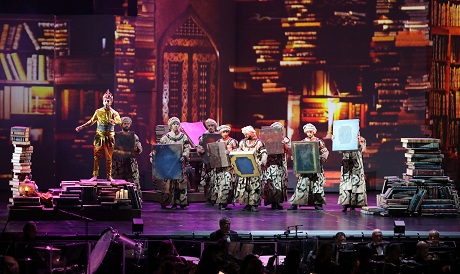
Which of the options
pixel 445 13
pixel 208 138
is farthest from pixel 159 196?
pixel 445 13

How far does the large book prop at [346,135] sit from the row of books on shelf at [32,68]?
18.9 ft

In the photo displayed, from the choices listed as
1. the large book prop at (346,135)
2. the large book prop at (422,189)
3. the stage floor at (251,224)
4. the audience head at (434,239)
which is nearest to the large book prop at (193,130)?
the stage floor at (251,224)

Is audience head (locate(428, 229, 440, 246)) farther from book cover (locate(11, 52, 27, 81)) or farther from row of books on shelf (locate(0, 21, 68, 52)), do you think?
book cover (locate(11, 52, 27, 81))

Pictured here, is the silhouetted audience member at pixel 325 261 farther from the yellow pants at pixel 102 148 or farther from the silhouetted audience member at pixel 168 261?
the yellow pants at pixel 102 148

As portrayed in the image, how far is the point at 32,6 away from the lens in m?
13.6

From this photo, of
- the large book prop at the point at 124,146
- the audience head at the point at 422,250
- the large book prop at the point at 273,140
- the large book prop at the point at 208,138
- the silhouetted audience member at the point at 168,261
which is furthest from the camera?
the large book prop at the point at 124,146

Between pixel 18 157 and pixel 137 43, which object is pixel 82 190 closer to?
pixel 18 157

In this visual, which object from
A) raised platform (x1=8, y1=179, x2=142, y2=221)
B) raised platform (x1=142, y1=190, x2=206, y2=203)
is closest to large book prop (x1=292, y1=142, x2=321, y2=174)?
raised platform (x1=142, y1=190, x2=206, y2=203)

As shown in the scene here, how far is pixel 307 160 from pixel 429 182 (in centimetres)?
187

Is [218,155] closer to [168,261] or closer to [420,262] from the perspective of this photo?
[420,262]

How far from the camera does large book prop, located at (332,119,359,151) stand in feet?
55.3

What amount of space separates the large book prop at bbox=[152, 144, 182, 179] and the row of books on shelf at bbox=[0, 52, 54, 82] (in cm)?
381

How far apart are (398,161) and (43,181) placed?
257 inches

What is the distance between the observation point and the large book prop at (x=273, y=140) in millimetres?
17219
